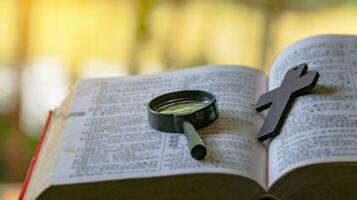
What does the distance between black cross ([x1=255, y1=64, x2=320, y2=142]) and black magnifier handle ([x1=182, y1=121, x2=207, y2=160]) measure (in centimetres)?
8

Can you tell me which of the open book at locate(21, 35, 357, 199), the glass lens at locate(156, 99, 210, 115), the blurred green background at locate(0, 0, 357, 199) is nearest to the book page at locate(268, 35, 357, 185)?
the open book at locate(21, 35, 357, 199)

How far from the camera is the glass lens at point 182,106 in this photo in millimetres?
838

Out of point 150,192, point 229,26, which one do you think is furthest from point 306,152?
point 229,26

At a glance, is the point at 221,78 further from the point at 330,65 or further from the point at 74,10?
the point at 74,10

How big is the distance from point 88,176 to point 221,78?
0.85 feet

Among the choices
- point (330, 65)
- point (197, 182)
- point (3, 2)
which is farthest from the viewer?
point (3, 2)

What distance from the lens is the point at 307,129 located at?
2.56ft

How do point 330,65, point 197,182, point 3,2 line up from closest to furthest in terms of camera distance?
point 197,182 → point 330,65 → point 3,2

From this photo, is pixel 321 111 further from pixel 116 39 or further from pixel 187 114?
pixel 116 39

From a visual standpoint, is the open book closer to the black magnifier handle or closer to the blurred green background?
the black magnifier handle

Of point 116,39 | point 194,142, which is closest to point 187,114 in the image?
point 194,142

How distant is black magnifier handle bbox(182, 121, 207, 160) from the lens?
2.46 feet

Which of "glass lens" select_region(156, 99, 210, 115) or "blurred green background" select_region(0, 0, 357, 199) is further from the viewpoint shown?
"blurred green background" select_region(0, 0, 357, 199)

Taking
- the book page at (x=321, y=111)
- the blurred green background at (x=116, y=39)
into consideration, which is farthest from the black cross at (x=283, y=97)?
the blurred green background at (x=116, y=39)
